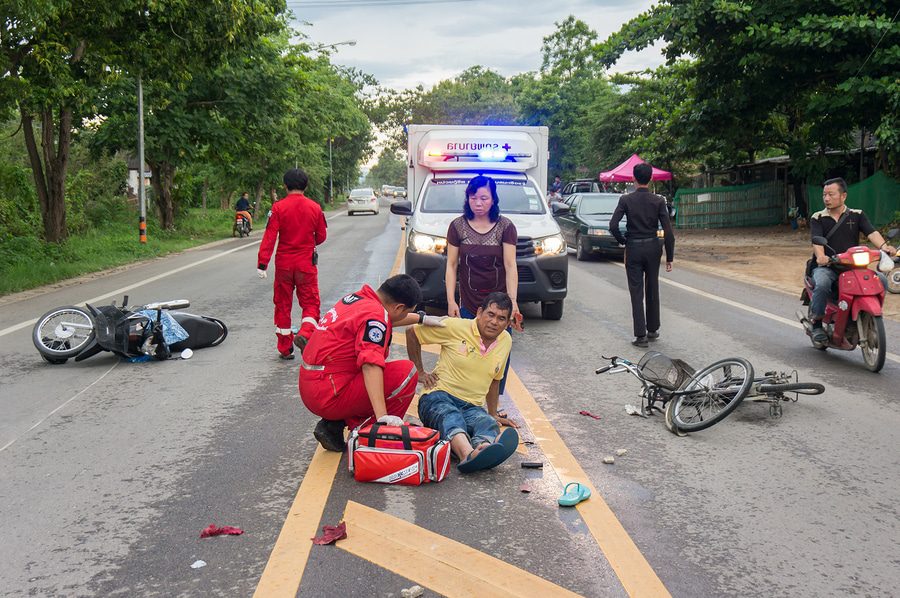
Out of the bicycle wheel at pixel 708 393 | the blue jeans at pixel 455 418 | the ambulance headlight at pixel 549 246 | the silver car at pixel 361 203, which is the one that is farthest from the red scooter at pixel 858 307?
the silver car at pixel 361 203

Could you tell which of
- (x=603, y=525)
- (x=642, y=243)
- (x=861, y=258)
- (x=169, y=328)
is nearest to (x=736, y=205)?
(x=642, y=243)

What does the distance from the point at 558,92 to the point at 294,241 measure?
50456mm

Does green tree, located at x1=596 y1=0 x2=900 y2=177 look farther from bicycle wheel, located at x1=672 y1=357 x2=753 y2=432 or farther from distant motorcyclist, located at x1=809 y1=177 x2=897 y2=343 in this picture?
bicycle wheel, located at x1=672 y1=357 x2=753 y2=432

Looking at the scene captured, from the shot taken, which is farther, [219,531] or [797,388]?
[797,388]

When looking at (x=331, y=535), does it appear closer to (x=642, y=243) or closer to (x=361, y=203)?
(x=642, y=243)

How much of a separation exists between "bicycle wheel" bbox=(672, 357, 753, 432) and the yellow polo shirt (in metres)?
1.32

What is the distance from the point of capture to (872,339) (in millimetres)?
7781

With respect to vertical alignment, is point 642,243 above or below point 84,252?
above

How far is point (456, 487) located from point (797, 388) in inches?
105

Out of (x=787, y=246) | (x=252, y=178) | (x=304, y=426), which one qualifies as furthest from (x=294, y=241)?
(x=252, y=178)

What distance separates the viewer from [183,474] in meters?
4.95

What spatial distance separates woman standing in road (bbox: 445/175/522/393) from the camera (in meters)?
6.53

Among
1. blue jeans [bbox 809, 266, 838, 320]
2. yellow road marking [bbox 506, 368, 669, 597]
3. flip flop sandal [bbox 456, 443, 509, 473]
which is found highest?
blue jeans [bbox 809, 266, 838, 320]

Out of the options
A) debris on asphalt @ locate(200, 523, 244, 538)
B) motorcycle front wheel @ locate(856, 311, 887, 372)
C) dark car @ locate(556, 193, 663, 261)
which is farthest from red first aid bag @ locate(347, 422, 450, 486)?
dark car @ locate(556, 193, 663, 261)
